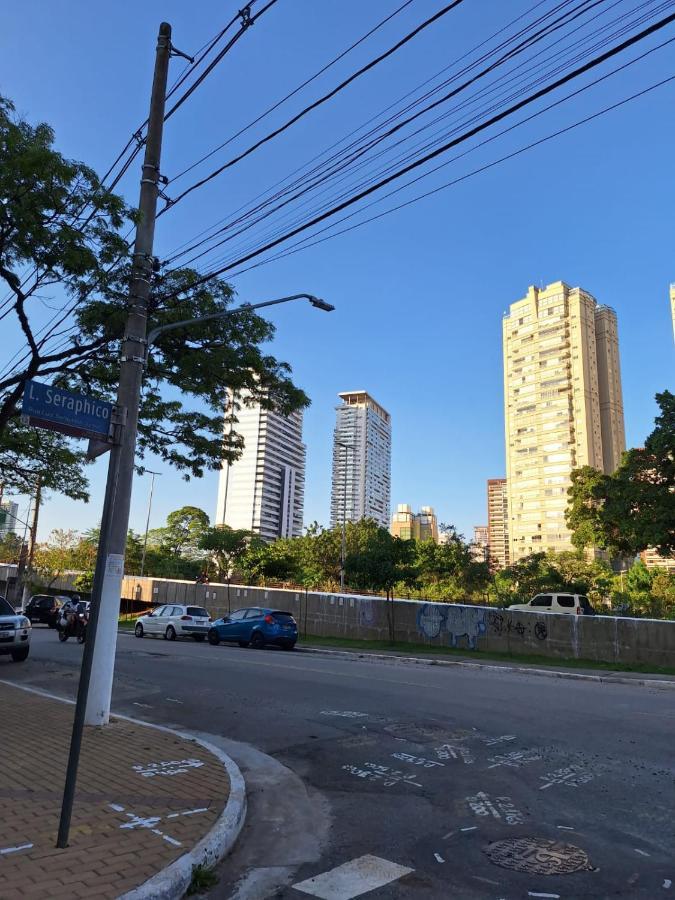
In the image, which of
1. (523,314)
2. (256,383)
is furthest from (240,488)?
(256,383)

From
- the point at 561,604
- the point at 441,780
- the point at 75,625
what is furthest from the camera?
the point at 561,604

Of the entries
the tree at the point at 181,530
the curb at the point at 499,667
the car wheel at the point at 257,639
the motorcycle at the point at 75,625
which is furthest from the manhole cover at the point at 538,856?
the tree at the point at 181,530

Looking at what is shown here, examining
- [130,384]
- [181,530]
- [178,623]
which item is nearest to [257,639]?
[178,623]

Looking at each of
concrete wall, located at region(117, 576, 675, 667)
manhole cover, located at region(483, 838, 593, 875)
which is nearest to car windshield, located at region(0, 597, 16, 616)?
manhole cover, located at region(483, 838, 593, 875)

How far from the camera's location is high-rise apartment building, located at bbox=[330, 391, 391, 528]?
168875 millimetres

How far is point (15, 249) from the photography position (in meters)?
11.3

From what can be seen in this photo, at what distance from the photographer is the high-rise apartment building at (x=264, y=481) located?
6826 inches

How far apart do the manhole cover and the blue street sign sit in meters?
4.50

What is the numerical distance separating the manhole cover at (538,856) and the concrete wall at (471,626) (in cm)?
1730

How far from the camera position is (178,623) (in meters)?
28.9

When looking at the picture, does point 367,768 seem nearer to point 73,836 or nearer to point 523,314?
point 73,836

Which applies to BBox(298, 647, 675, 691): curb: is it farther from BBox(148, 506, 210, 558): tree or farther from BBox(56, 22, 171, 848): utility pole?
BBox(148, 506, 210, 558): tree

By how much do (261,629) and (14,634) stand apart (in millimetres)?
10358

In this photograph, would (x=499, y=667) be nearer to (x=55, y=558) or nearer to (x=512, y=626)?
(x=512, y=626)
